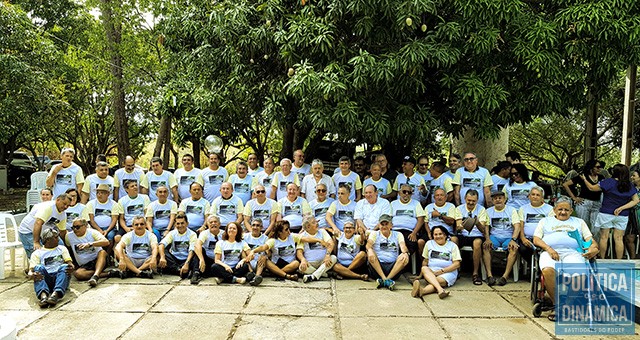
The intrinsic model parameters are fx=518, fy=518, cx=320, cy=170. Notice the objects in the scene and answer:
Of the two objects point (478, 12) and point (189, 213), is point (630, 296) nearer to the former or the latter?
point (478, 12)

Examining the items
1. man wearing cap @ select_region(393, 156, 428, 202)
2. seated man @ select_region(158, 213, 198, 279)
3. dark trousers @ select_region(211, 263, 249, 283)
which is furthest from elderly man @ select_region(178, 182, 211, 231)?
man wearing cap @ select_region(393, 156, 428, 202)

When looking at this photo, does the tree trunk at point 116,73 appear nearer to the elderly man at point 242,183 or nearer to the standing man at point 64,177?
the standing man at point 64,177

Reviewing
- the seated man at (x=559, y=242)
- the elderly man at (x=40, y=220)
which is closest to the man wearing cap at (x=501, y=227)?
the seated man at (x=559, y=242)

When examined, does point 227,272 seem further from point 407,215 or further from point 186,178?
point 407,215

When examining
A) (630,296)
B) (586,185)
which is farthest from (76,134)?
(630,296)

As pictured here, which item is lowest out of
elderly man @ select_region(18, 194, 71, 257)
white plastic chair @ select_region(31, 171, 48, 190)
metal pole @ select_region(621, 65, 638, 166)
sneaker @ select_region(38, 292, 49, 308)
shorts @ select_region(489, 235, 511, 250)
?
sneaker @ select_region(38, 292, 49, 308)

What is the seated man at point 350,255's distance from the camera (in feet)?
21.8

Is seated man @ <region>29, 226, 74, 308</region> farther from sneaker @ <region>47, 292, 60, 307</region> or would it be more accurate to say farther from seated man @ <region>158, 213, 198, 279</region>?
seated man @ <region>158, 213, 198, 279</region>

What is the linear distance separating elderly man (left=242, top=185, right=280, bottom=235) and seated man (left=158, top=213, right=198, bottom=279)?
797 millimetres

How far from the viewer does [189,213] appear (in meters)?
7.25

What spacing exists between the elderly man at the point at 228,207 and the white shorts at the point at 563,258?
12.7 ft

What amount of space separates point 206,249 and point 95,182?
211 centimetres

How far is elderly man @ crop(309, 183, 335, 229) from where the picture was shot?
7.12 meters

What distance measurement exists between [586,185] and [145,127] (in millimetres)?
16876
